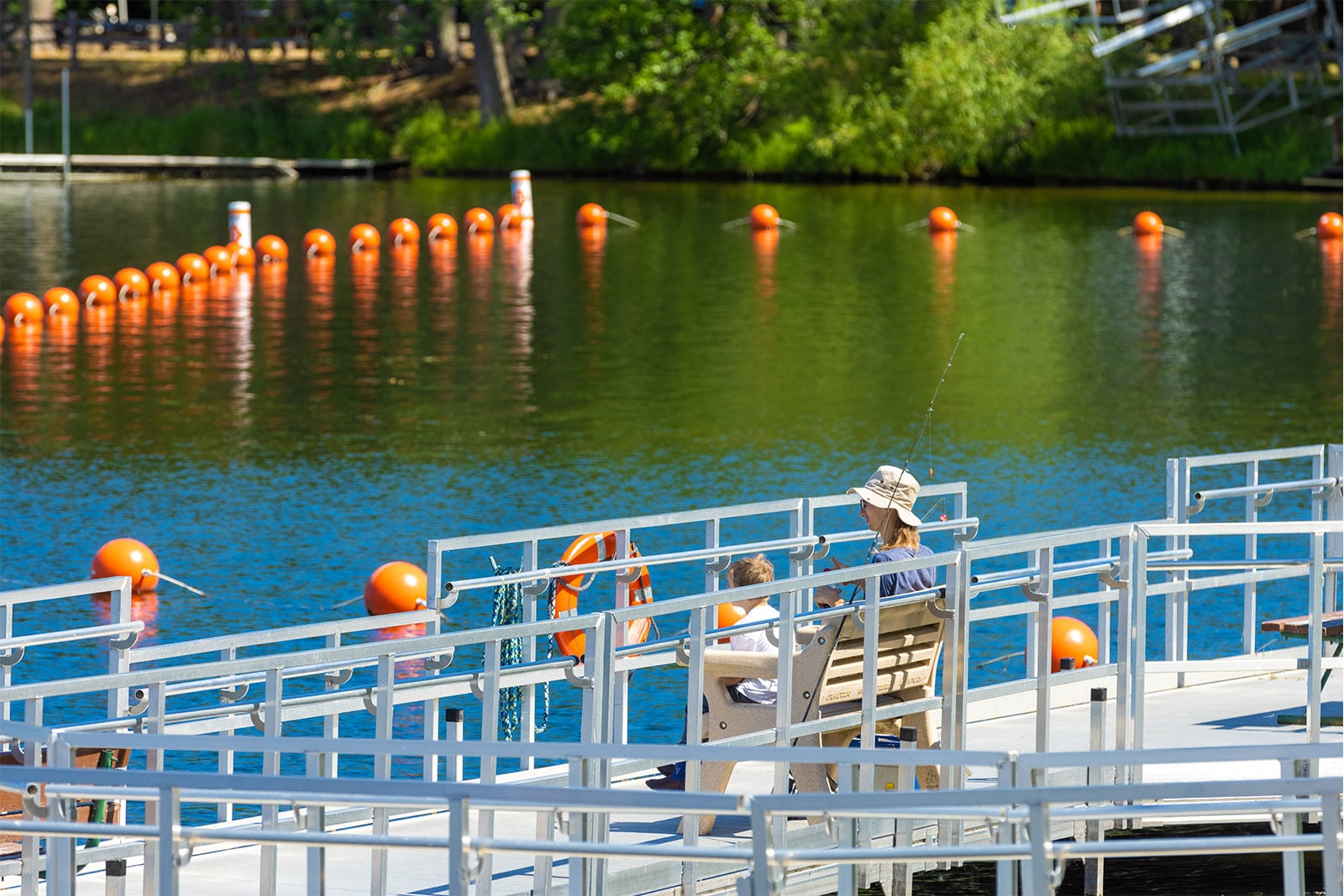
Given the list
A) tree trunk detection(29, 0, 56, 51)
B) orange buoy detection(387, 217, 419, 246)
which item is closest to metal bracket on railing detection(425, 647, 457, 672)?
orange buoy detection(387, 217, 419, 246)

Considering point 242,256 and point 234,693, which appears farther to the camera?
point 242,256

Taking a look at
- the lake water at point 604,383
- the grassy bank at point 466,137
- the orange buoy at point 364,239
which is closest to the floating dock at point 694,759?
the lake water at point 604,383

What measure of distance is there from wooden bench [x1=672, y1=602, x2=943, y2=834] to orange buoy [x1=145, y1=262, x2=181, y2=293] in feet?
92.2

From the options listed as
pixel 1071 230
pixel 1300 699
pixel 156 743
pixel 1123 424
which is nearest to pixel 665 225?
pixel 1071 230

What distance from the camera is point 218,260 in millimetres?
37938

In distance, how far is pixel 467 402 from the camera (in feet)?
84.2

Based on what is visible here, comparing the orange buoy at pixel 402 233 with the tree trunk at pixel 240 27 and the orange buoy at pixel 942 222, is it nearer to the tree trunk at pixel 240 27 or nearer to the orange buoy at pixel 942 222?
the orange buoy at pixel 942 222

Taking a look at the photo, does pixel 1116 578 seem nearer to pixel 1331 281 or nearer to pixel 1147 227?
pixel 1331 281

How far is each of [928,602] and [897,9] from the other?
52.6 meters

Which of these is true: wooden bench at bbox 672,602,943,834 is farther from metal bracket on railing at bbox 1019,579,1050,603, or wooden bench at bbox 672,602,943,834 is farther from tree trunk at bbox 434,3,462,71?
tree trunk at bbox 434,3,462,71

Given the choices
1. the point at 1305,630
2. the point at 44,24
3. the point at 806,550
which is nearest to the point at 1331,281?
the point at 806,550

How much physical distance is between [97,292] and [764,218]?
637 inches

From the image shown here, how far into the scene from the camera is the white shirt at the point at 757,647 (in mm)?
8805

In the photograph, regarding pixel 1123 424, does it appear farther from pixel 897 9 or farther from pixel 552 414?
pixel 897 9
